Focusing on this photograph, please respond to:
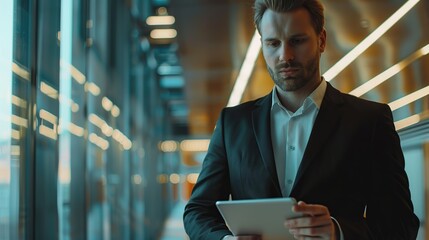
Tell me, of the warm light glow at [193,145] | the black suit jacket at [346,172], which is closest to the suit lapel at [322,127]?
the black suit jacket at [346,172]

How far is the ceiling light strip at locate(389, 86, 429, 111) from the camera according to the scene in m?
3.41

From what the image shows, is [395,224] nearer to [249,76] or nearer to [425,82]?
[425,82]

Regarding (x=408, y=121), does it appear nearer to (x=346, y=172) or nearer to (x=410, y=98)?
(x=410, y=98)

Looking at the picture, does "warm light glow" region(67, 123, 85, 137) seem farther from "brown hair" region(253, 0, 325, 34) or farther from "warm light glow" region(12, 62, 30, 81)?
"brown hair" region(253, 0, 325, 34)

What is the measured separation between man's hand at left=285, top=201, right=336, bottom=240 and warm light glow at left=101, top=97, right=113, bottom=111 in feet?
19.9

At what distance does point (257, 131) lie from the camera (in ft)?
5.93

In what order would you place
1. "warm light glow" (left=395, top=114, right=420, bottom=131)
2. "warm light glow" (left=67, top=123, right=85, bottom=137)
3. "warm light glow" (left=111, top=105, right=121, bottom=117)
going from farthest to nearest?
"warm light glow" (left=111, top=105, right=121, bottom=117)
"warm light glow" (left=67, top=123, right=85, bottom=137)
"warm light glow" (left=395, top=114, right=420, bottom=131)

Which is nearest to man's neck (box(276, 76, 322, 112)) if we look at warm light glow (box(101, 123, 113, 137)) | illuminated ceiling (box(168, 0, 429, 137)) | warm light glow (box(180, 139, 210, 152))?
illuminated ceiling (box(168, 0, 429, 137))

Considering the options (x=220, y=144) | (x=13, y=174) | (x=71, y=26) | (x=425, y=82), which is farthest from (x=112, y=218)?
(x=220, y=144)

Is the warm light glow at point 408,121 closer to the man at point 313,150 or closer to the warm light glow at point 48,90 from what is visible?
the man at point 313,150

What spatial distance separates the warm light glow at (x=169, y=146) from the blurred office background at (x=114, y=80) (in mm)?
7614

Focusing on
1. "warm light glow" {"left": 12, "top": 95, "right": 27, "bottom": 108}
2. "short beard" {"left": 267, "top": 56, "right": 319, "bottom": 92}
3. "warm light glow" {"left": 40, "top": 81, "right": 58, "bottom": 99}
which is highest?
"warm light glow" {"left": 40, "top": 81, "right": 58, "bottom": 99}

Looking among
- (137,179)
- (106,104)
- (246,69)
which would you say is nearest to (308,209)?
(106,104)

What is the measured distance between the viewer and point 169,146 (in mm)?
21859
